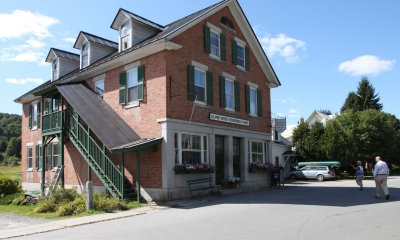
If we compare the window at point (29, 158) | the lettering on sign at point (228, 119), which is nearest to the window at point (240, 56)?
the lettering on sign at point (228, 119)

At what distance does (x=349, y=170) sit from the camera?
144 feet

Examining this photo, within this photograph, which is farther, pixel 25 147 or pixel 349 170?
pixel 349 170

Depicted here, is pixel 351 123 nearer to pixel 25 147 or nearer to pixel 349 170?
pixel 349 170

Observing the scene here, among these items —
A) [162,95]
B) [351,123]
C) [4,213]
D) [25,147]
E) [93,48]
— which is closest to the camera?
[4,213]

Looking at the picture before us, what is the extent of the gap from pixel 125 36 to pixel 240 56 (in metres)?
6.71

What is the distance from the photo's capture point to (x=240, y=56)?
2352 cm

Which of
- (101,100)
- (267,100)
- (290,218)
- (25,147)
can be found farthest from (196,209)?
(25,147)

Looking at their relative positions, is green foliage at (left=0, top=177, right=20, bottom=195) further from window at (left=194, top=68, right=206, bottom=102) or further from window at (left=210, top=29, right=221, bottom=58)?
window at (left=210, top=29, right=221, bottom=58)

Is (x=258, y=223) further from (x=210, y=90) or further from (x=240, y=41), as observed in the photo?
(x=240, y=41)

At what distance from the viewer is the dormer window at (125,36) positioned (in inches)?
817

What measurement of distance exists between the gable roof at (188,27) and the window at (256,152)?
14.3 feet

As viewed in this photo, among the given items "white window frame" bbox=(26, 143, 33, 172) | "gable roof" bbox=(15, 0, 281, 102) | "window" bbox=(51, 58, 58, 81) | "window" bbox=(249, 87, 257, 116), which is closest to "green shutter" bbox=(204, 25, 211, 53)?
"gable roof" bbox=(15, 0, 281, 102)

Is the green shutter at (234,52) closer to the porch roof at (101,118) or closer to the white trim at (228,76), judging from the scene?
the white trim at (228,76)

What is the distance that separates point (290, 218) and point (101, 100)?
13069mm
